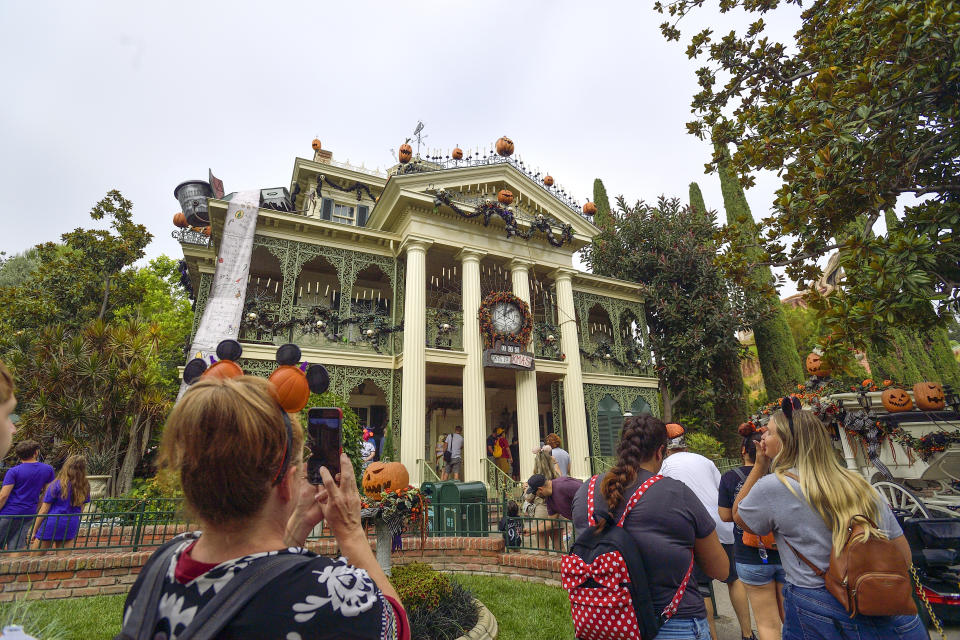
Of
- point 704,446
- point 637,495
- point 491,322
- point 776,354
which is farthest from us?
point 776,354

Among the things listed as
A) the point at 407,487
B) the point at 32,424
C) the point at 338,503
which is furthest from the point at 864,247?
the point at 32,424

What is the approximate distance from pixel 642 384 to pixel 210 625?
59.2ft

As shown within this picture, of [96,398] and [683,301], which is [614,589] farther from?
[683,301]

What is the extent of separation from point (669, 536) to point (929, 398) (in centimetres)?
736

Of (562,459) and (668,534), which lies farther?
(562,459)

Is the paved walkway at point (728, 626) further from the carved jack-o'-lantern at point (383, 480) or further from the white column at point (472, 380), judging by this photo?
the white column at point (472, 380)

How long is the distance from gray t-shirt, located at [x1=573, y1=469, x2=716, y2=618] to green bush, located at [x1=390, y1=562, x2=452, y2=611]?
9.25 ft

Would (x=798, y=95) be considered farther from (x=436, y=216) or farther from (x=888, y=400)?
(x=436, y=216)

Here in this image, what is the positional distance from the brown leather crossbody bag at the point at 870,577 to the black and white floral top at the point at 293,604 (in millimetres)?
2267

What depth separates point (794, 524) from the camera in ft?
7.84

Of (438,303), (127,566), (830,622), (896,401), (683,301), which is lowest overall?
(127,566)

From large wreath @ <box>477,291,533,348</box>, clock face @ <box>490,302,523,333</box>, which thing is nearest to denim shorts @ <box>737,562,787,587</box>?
large wreath @ <box>477,291,533,348</box>

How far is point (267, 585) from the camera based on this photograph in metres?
1.00

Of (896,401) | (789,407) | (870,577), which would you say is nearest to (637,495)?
(870,577)
